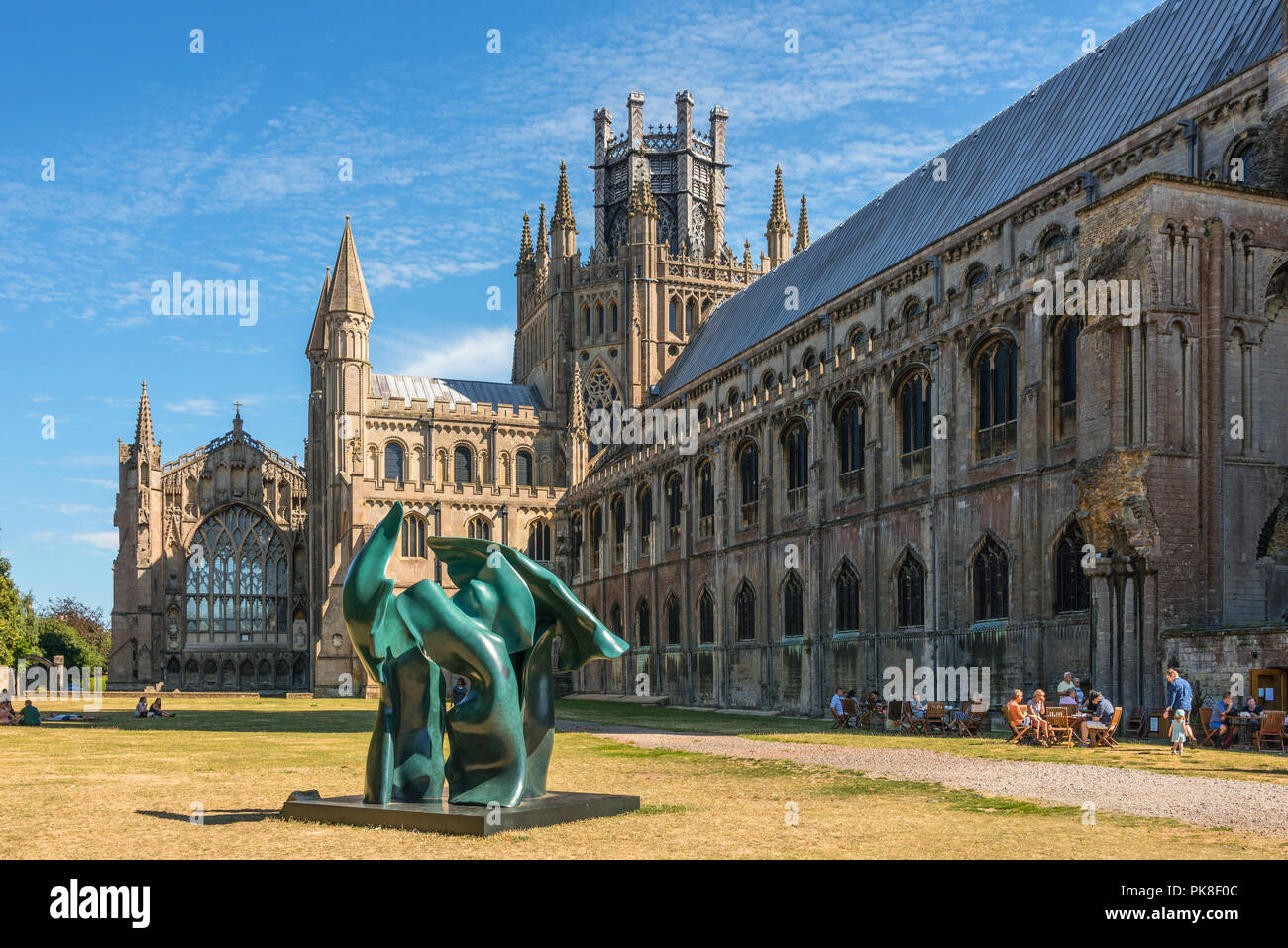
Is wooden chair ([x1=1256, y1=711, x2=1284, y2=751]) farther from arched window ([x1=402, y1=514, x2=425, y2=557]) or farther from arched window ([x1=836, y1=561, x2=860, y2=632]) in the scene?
arched window ([x1=402, y1=514, x2=425, y2=557])

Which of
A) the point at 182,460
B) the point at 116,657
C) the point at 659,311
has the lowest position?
the point at 116,657

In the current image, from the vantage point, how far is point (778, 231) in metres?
82.4

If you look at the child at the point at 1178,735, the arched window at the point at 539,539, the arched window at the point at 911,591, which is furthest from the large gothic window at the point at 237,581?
the child at the point at 1178,735

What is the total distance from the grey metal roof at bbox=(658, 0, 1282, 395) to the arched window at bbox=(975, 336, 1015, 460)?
24.8 feet

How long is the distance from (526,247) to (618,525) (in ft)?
111

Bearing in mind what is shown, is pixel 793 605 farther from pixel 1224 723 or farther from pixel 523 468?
pixel 523 468

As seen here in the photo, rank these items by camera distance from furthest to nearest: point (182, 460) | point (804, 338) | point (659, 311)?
point (182, 460) < point (659, 311) < point (804, 338)

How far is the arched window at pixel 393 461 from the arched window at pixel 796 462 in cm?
3622

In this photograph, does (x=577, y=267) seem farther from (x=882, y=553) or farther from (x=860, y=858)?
(x=860, y=858)

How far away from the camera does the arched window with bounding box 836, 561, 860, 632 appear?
143ft

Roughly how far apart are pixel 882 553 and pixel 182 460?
59.7 m

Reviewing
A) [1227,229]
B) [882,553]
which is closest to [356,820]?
[1227,229]

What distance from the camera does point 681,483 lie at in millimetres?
59125

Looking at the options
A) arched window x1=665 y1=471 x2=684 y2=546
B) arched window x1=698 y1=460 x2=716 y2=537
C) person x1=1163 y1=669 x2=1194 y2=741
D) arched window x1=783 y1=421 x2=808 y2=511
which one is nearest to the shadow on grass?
person x1=1163 y1=669 x2=1194 y2=741
